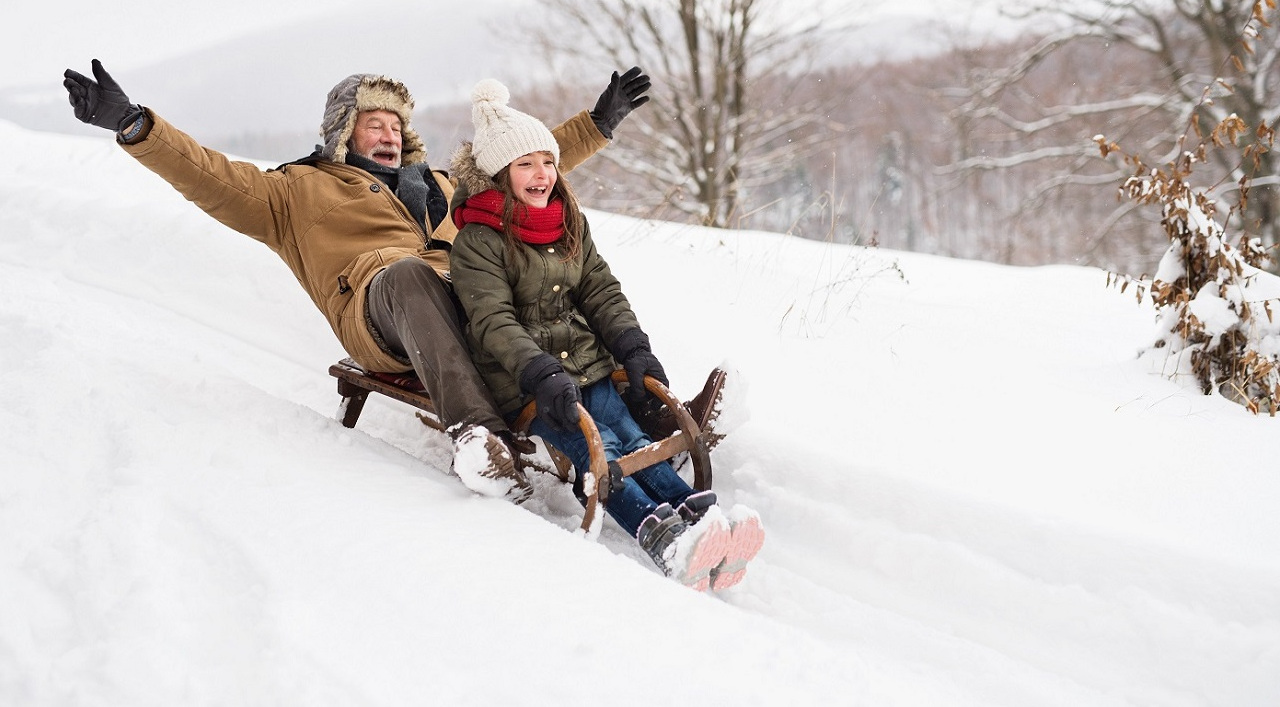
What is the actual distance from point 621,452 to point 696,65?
8.85 m

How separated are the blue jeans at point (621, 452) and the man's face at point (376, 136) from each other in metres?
1.31

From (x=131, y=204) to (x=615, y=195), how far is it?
7955 mm

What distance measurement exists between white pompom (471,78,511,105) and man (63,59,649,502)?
0.55 metres


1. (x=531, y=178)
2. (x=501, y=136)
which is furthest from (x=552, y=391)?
(x=501, y=136)

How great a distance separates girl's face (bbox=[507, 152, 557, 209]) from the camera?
2.54 m

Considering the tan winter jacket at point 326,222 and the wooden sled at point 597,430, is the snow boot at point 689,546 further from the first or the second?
the tan winter jacket at point 326,222

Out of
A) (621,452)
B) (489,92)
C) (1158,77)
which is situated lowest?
(621,452)

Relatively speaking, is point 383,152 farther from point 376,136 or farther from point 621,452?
point 621,452

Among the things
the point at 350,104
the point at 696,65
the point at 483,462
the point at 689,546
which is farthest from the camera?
the point at 696,65

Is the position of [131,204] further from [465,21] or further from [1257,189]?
A: [1257,189]

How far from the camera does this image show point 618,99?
128 inches

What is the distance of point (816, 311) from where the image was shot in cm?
389

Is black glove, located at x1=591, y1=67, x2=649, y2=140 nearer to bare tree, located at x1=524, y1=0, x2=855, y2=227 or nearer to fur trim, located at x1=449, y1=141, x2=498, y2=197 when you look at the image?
fur trim, located at x1=449, y1=141, x2=498, y2=197

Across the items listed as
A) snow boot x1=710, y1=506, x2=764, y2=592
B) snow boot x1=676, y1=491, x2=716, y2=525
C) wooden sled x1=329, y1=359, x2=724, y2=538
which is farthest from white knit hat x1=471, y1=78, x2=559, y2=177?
snow boot x1=710, y1=506, x2=764, y2=592
